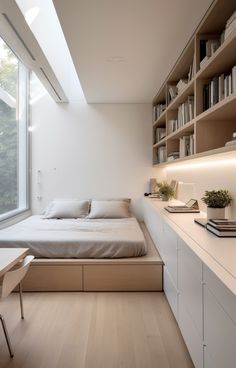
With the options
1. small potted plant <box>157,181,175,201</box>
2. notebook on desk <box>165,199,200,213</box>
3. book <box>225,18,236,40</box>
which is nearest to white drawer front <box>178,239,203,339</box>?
notebook on desk <box>165,199,200,213</box>

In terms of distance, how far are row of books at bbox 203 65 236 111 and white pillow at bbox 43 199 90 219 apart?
259 centimetres

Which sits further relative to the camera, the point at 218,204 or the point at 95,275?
the point at 95,275

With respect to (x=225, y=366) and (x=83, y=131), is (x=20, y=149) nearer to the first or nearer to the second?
(x=83, y=131)

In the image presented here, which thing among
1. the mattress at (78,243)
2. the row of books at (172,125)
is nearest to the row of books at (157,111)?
the row of books at (172,125)

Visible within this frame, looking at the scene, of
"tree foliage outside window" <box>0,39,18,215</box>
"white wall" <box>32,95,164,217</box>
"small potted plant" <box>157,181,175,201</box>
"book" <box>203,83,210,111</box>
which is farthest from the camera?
"white wall" <box>32,95,164,217</box>

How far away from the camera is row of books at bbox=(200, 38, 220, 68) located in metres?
1.98

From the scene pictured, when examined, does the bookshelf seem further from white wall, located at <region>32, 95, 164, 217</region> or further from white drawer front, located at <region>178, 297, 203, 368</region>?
white wall, located at <region>32, 95, 164, 217</region>

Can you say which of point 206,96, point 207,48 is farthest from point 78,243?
point 207,48

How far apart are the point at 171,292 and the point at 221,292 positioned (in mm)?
1213

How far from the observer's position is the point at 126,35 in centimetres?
225

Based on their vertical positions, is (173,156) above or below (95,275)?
above

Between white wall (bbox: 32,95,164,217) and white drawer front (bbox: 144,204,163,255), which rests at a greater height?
white wall (bbox: 32,95,164,217)

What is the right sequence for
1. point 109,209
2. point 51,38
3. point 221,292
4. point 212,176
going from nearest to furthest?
1. point 221,292
2. point 212,176
3. point 51,38
4. point 109,209

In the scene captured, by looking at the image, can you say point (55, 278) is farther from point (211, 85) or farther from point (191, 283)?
point (211, 85)
